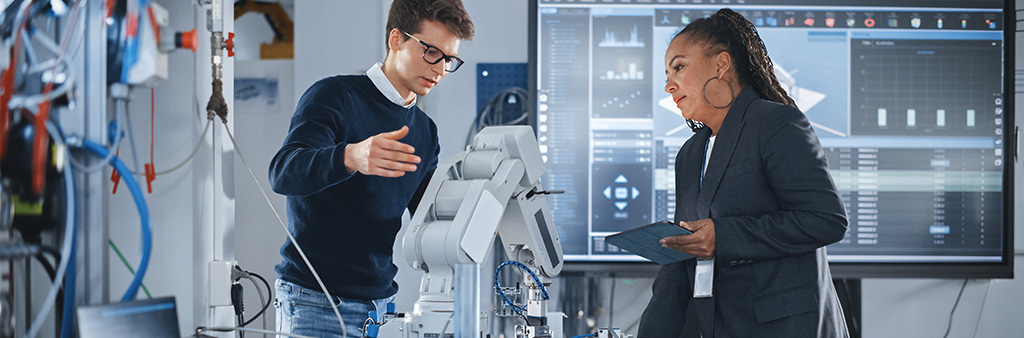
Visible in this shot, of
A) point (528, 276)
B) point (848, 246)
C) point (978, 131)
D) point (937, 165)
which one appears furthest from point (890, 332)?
point (528, 276)

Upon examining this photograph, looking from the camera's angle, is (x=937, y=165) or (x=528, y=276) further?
(x=937, y=165)

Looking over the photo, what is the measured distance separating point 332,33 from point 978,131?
248cm

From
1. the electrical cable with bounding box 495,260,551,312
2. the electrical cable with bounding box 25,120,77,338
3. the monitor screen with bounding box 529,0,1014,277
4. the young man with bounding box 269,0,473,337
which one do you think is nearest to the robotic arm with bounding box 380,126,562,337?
the electrical cable with bounding box 495,260,551,312

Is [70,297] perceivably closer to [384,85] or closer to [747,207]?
[384,85]

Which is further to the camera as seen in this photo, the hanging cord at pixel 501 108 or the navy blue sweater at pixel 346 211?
the hanging cord at pixel 501 108

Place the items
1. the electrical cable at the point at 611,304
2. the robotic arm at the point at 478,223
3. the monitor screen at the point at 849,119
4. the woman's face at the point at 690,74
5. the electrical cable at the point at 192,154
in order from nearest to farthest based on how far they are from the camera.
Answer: the robotic arm at the point at 478,223
the electrical cable at the point at 192,154
the woman's face at the point at 690,74
the monitor screen at the point at 849,119
the electrical cable at the point at 611,304

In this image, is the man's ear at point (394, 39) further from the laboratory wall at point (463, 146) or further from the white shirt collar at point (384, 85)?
the laboratory wall at point (463, 146)

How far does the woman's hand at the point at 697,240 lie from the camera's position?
58.4 inches

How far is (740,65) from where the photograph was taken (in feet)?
5.43

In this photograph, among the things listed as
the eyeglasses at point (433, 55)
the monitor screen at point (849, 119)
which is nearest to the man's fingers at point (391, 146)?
the eyeglasses at point (433, 55)

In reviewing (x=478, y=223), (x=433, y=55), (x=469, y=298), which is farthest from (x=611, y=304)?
(x=469, y=298)

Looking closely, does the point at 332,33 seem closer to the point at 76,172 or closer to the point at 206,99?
the point at 206,99

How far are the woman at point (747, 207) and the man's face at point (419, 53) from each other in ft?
1.76

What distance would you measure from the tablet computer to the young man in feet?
1.87
